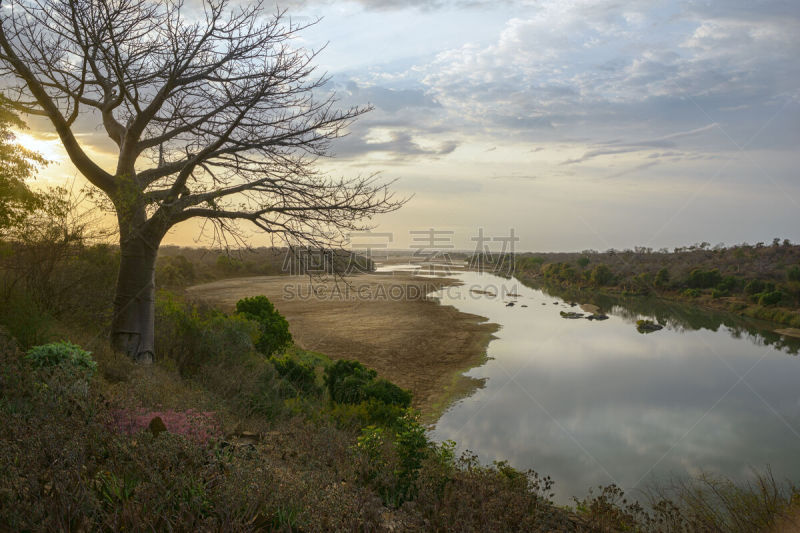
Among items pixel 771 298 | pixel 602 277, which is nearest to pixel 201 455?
pixel 771 298

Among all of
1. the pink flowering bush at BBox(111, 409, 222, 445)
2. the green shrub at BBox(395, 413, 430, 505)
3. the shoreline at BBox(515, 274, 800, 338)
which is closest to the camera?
the pink flowering bush at BBox(111, 409, 222, 445)

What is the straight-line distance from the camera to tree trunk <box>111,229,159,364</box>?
9531mm

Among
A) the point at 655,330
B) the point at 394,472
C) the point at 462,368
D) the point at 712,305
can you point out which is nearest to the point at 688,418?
the point at 462,368

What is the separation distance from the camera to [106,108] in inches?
381

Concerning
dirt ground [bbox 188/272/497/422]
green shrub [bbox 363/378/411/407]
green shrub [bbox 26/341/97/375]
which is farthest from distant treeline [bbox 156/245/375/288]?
green shrub [bbox 363/378/411/407]

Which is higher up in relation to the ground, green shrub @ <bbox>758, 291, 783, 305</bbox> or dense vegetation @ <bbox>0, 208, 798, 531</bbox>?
dense vegetation @ <bbox>0, 208, 798, 531</bbox>

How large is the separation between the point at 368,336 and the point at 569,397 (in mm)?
12336

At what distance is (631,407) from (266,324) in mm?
13515

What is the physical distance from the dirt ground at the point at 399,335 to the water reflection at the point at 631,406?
4.48 feet

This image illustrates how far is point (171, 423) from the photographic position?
16.2 ft

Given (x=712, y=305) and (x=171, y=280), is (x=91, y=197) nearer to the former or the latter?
(x=171, y=280)

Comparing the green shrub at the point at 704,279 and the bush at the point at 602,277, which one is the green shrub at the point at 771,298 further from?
the bush at the point at 602,277

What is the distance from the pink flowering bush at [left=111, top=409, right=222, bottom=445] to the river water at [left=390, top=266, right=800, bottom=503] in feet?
25.7

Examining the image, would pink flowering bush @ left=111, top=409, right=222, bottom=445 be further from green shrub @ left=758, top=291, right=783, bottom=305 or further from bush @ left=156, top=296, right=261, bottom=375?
green shrub @ left=758, top=291, right=783, bottom=305
